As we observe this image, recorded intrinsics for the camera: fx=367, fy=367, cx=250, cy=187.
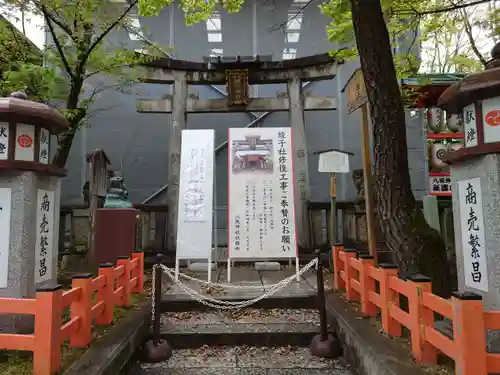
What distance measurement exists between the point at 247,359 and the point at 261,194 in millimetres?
3703

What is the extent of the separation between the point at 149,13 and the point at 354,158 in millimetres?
8047

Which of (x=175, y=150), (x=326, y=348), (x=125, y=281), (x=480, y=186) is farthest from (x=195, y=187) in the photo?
(x=480, y=186)

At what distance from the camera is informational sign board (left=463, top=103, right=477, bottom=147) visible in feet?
11.7

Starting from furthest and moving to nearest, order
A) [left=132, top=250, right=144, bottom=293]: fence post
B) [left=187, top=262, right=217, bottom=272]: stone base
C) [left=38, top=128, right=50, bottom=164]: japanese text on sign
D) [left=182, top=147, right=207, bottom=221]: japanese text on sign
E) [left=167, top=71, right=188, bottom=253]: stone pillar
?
[left=167, top=71, right=188, bottom=253]: stone pillar → [left=187, top=262, right=217, bottom=272]: stone base → [left=182, top=147, right=207, bottom=221]: japanese text on sign → [left=132, top=250, right=144, bottom=293]: fence post → [left=38, top=128, right=50, bottom=164]: japanese text on sign

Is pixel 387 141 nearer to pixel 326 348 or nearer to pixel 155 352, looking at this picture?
pixel 326 348

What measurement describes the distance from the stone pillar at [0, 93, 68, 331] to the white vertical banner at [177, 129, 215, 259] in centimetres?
337

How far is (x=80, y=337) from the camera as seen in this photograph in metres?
3.76

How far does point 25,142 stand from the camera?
3.99m

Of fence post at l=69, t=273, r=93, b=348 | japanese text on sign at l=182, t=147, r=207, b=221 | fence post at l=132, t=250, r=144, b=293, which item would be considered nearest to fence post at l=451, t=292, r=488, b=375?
fence post at l=69, t=273, r=93, b=348

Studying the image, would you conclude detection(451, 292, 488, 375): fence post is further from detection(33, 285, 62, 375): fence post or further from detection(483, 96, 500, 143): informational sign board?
detection(33, 285, 62, 375): fence post

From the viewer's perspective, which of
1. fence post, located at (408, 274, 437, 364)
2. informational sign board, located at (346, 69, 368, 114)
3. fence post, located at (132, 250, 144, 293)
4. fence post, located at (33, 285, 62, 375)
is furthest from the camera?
fence post, located at (132, 250, 144, 293)

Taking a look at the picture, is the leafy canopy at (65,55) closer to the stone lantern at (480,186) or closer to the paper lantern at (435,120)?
the stone lantern at (480,186)

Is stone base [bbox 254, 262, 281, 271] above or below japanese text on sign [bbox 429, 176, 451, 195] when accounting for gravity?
below

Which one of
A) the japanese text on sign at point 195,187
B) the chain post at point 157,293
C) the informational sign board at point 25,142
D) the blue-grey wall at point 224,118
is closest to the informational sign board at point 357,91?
the japanese text on sign at point 195,187
